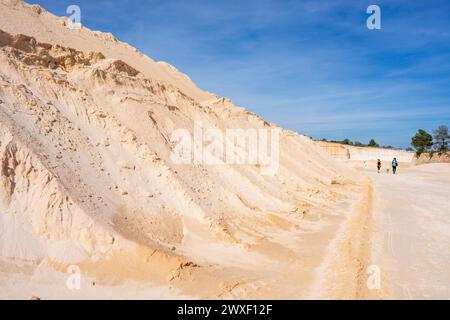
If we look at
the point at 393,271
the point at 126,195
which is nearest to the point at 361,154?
the point at 393,271

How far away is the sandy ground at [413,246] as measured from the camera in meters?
6.68

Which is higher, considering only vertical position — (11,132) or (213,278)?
(11,132)

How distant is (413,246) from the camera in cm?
926

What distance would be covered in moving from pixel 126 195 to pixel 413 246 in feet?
22.0

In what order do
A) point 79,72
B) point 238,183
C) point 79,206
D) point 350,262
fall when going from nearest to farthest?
1. point 79,206
2. point 350,262
3. point 79,72
4. point 238,183

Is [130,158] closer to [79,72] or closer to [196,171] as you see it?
[196,171]

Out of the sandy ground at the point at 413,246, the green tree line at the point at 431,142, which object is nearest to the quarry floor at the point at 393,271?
the sandy ground at the point at 413,246

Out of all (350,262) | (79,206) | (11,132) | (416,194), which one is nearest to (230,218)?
(350,262)

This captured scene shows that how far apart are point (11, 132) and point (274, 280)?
5.68m

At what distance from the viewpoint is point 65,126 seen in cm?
934

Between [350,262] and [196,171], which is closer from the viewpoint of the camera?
[350,262]

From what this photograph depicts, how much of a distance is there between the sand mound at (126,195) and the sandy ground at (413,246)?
1.25 metres

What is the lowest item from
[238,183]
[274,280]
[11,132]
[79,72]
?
[274,280]

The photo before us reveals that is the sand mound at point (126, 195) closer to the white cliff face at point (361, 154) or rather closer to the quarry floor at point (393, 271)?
the quarry floor at point (393, 271)
